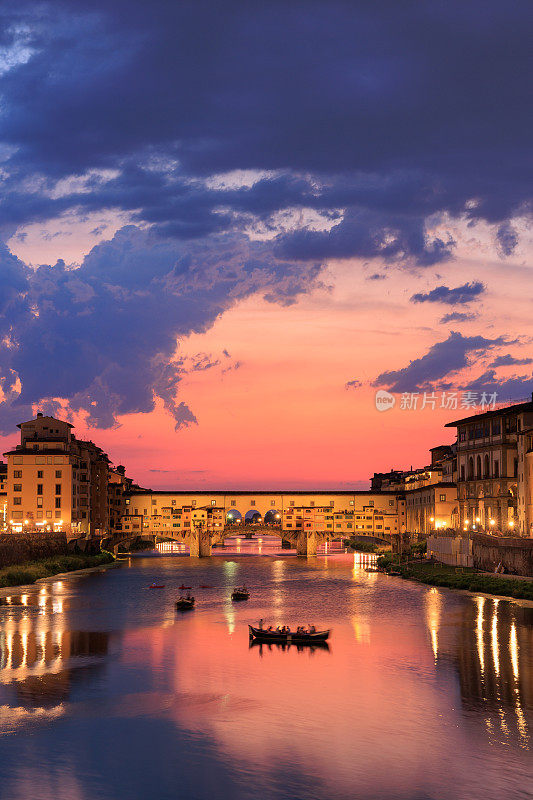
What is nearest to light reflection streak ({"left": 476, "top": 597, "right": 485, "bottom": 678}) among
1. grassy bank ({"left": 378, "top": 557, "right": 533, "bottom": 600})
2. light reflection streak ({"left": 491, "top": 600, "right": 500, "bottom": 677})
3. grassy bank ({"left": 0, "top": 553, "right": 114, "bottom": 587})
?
light reflection streak ({"left": 491, "top": 600, "right": 500, "bottom": 677})

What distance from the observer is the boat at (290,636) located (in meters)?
64.5

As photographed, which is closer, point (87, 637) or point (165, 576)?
point (87, 637)

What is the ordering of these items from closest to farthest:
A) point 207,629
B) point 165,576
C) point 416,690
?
point 416,690 → point 207,629 → point 165,576

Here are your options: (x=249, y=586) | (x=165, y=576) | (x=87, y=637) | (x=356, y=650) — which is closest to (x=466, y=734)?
(x=356, y=650)

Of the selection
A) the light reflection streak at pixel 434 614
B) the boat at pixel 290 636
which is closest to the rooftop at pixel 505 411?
the light reflection streak at pixel 434 614

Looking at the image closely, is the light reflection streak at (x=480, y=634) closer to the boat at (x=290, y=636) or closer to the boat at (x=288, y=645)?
the boat at (x=288, y=645)

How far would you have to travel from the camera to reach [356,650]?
62.0 metres

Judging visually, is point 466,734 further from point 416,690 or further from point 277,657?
point 277,657

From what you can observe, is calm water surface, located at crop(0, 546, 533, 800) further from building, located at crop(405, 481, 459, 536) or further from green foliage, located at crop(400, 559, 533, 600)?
building, located at crop(405, 481, 459, 536)

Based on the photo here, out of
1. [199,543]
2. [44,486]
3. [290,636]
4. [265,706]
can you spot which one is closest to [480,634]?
[290,636]

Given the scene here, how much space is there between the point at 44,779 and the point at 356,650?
32.0 m

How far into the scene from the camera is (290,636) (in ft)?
214

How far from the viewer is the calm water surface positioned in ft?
112

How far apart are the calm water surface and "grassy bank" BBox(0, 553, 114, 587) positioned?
2857 centimetres
